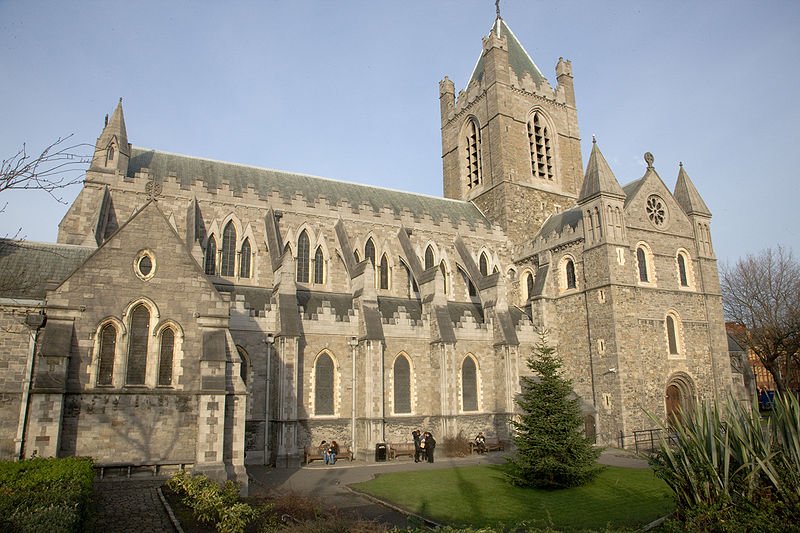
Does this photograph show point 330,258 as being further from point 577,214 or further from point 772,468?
point 772,468

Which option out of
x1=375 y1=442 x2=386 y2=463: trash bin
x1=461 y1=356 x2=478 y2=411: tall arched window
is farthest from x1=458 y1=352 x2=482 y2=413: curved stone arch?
x1=375 y1=442 x2=386 y2=463: trash bin

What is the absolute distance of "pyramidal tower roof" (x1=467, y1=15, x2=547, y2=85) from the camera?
4141cm

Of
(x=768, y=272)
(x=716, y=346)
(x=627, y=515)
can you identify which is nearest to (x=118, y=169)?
(x=627, y=515)

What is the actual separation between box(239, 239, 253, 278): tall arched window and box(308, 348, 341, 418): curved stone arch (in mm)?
5906

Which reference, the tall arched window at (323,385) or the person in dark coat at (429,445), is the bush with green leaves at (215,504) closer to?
the tall arched window at (323,385)

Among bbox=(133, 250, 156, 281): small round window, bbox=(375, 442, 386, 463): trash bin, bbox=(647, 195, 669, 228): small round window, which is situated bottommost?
bbox=(375, 442, 386, 463): trash bin

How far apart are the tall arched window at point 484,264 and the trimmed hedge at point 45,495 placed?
83.7ft

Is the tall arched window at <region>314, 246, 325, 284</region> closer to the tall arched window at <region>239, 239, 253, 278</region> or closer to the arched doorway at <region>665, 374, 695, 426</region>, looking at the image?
the tall arched window at <region>239, 239, 253, 278</region>

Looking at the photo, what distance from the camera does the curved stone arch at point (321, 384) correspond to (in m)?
24.3

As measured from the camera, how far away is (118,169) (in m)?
26.3

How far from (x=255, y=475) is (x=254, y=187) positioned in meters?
15.1

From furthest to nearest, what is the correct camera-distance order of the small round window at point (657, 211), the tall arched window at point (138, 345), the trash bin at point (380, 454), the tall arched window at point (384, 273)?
the tall arched window at point (384, 273) → the small round window at point (657, 211) → the trash bin at point (380, 454) → the tall arched window at point (138, 345)

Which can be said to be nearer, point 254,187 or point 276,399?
point 276,399

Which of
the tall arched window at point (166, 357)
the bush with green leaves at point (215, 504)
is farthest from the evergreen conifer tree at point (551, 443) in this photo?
the tall arched window at point (166, 357)
